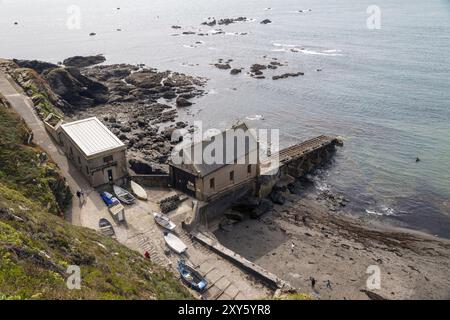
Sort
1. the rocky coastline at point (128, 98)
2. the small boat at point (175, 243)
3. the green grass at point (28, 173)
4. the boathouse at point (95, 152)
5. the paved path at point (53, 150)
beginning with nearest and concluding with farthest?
the green grass at point (28, 173) → the small boat at point (175, 243) → the paved path at point (53, 150) → the boathouse at point (95, 152) → the rocky coastline at point (128, 98)

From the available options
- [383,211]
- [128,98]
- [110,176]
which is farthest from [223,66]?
[110,176]

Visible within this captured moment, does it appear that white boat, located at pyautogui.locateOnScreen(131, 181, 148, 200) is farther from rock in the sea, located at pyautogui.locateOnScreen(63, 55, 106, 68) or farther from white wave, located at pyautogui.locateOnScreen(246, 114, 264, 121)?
rock in the sea, located at pyautogui.locateOnScreen(63, 55, 106, 68)

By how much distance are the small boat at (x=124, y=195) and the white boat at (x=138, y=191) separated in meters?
0.77

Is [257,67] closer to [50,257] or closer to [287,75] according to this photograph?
[287,75]

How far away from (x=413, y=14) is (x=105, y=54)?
151m

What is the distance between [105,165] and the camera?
38.3 meters

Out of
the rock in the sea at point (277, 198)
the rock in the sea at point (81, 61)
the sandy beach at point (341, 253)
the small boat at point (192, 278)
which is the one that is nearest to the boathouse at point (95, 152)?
the sandy beach at point (341, 253)

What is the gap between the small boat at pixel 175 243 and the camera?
1242 inches

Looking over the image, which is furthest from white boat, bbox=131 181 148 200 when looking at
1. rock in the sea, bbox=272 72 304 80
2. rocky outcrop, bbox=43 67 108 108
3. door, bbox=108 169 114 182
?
rock in the sea, bbox=272 72 304 80

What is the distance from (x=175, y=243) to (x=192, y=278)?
4299 millimetres

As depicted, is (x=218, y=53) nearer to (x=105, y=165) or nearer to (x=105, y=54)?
(x=105, y=54)

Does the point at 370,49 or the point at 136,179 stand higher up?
the point at 370,49

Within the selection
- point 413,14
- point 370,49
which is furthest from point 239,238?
point 413,14

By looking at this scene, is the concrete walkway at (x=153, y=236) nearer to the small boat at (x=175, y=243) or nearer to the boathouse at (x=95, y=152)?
the small boat at (x=175, y=243)
